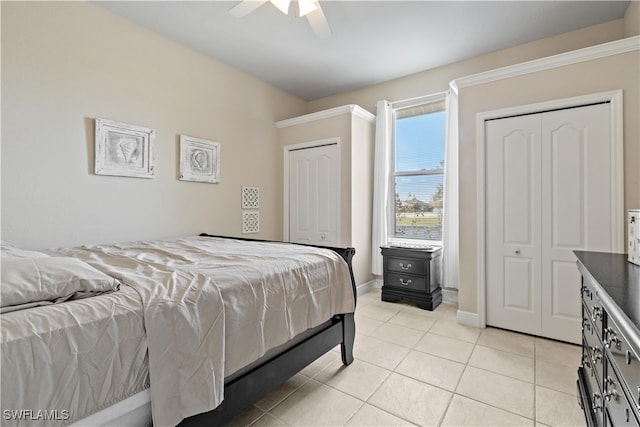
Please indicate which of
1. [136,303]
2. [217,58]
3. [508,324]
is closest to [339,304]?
[136,303]

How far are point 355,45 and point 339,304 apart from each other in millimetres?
2776

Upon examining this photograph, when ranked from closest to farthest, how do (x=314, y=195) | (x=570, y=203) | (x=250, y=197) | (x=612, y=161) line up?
(x=612, y=161)
(x=570, y=203)
(x=250, y=197)
(x=314, y=195)

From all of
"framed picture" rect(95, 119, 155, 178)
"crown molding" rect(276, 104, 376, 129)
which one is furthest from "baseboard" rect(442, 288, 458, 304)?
"framed picture" rect(95, 119, 155, 178)

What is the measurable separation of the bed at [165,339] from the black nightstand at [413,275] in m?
1.98

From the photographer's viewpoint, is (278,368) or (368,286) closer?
(278,368)

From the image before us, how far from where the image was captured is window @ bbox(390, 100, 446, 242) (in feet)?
12.7

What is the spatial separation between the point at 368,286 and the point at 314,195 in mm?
1488

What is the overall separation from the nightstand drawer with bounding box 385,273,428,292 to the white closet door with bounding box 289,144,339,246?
2.74 feet

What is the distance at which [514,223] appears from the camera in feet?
9.19

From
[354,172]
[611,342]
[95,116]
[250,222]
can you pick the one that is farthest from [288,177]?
[611,342]

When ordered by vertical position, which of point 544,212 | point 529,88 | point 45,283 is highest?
point 529,88

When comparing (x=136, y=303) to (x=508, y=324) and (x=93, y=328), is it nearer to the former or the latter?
(x=93, y=328)

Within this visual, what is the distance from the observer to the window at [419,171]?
388 centimetres

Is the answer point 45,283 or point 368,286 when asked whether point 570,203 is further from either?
point 45,283
